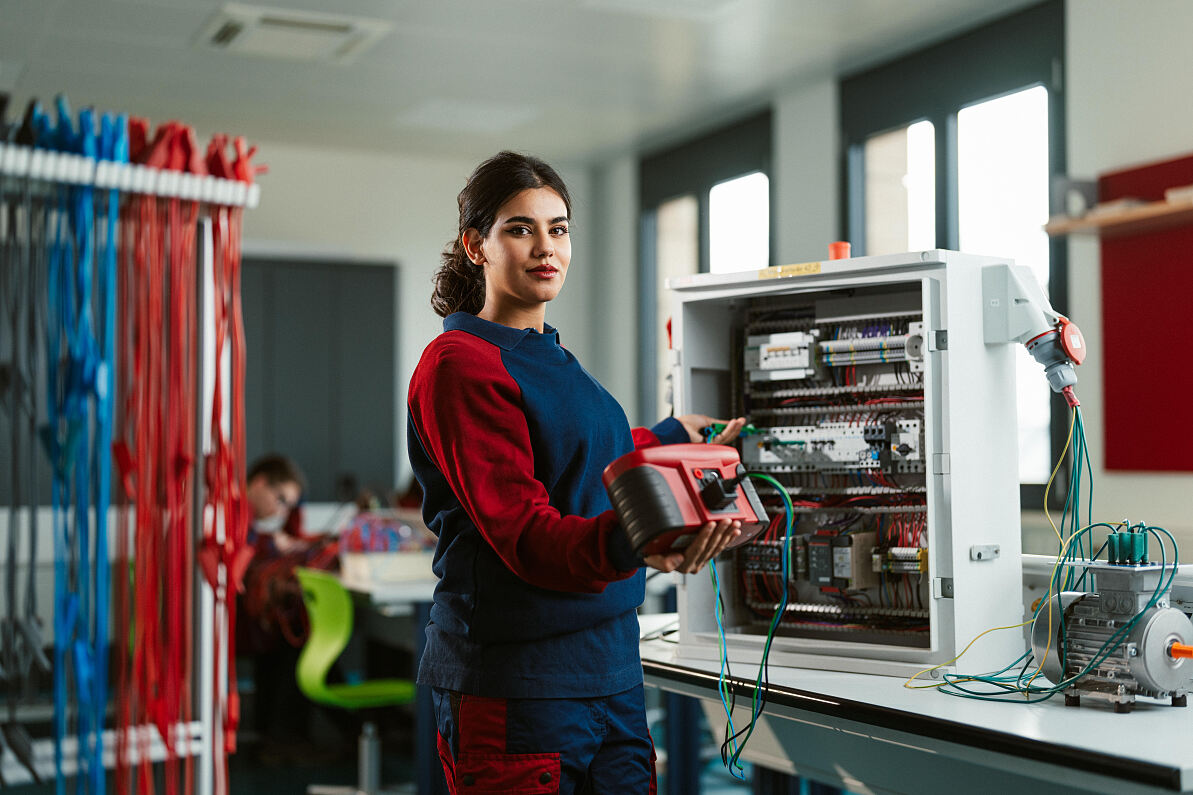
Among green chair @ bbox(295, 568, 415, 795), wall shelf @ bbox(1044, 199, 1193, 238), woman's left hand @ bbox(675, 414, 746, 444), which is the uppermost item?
wall shelf @ bbox(1044, 199, 1193, 238)

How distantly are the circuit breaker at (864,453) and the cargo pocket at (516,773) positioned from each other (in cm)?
71

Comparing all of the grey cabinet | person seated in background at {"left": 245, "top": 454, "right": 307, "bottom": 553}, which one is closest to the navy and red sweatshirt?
person seated in background at {"left": 245, "top": 454, "right": 307, "bottom": 553}

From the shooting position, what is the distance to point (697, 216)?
252 inches

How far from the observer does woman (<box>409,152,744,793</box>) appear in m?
1.45

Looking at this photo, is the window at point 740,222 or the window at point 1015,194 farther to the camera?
the window at point 740,222

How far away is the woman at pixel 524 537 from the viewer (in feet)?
4.76

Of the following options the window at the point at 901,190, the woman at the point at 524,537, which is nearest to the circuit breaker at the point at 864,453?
the woman at the point at 524,537

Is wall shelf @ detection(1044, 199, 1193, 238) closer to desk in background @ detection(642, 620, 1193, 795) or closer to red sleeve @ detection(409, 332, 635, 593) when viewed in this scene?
desk in background @ detection(642, 620, 1193, 795)

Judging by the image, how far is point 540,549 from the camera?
1413 mm

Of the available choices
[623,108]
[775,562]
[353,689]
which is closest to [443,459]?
[775,562]

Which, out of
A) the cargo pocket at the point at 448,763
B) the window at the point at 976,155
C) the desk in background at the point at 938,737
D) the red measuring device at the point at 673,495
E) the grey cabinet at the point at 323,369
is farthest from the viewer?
the grey cabinet at the point at 323,369

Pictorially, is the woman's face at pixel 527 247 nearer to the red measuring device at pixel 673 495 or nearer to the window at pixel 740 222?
the red measuring device at pixel 673 495

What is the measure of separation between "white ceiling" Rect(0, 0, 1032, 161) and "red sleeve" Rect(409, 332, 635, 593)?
3.18 meters

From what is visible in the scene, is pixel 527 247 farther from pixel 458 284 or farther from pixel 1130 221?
pixel 1130 221
